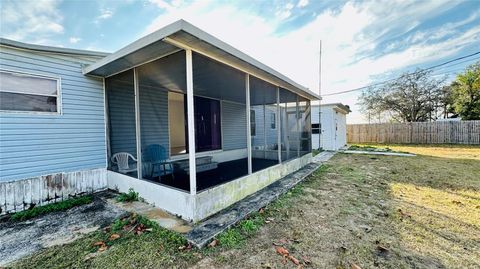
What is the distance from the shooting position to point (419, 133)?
16.2 metres

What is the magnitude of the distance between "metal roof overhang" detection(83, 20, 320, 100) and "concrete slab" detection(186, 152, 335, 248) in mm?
2547

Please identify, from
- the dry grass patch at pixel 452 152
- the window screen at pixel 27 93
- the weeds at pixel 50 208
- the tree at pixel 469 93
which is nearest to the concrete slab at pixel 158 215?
the weeds at pixel 50 208

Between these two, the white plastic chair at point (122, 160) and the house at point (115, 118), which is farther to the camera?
the white plastic chair at point (122, 160)

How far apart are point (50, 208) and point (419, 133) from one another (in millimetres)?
21581

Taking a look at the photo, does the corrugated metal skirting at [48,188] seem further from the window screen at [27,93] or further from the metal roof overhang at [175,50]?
the metal roof overhang at [175,50]

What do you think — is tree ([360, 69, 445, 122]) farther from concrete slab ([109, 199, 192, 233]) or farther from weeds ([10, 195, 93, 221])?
weeds ([10, 195, 93, 221])

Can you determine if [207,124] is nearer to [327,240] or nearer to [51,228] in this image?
[51,228]

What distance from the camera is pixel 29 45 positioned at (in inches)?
144

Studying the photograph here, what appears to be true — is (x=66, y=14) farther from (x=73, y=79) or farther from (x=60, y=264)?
(x=60, y=264)

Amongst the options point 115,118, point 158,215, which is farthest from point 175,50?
point 115,118

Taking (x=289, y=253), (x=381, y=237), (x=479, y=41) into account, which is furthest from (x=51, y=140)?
(x=479, y=41)

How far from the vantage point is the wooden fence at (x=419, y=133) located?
1453 cm

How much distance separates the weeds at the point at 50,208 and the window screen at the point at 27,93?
181cm

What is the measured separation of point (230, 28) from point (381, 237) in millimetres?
6210
